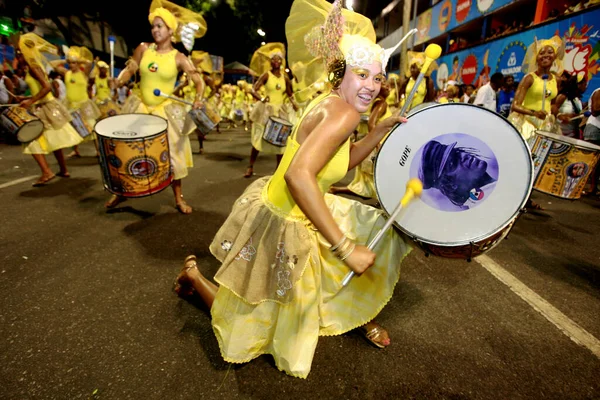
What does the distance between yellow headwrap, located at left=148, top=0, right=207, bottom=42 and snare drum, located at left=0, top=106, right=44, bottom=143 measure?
2.07m

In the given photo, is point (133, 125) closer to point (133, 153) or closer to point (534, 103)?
point (133, 153)

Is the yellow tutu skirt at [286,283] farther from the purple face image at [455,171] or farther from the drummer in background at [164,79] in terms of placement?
the drummer in background at [164,79]

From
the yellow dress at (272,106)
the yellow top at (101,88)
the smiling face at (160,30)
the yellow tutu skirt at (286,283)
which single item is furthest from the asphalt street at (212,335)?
the yellow top at (101,88)

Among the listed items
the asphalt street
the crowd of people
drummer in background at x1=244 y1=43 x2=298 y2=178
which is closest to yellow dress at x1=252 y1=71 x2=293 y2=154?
drummer in background at x1=244 y1=43 x2=298 y2=178

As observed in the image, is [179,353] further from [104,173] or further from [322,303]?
[104,173]

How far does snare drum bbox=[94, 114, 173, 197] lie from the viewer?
113 inches

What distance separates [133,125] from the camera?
3111mm

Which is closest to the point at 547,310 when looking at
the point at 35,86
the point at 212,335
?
the point at 212,335

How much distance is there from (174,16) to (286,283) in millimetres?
3597

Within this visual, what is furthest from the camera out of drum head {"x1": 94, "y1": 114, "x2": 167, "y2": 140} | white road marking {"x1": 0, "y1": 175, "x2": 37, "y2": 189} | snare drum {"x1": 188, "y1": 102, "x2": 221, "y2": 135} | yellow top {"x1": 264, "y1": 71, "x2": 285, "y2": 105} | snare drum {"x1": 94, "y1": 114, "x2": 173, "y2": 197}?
yellow top {"x1": 264, "y1": 71, "x2": 285, "y2": 105}

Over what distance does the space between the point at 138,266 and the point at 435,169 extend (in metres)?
2.37

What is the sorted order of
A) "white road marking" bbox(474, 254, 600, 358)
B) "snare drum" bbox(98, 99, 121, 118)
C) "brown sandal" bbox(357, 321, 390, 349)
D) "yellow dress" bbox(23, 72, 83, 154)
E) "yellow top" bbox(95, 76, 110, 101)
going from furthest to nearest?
"yellow top" bbox(95, 76, 110, 101) → "snare drum" bbox(98, 99, 121, 118) → "yellow dress" bbox(23, 72, 83, 154) → "white road marking" bbox(474, 254, 600, 358) → "brown sandal" bbox(357, 321, 390, 349)

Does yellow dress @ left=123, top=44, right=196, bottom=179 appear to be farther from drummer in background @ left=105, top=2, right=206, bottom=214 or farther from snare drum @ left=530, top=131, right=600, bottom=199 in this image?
snare drum @ left=530, top=131, right=600, bottom=199

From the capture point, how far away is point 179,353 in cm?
173
